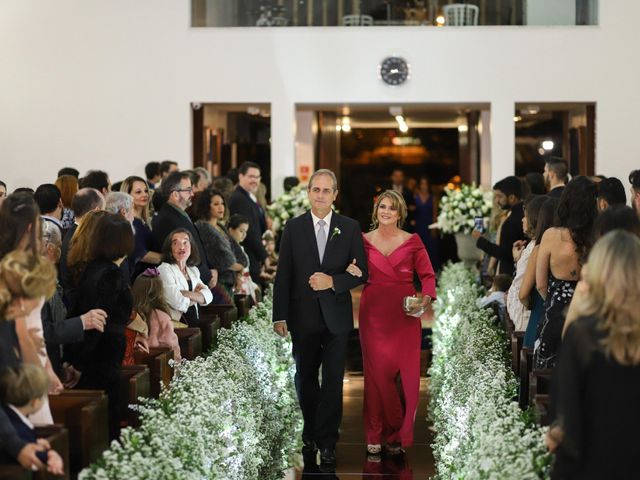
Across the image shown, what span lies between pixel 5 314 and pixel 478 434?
219cm

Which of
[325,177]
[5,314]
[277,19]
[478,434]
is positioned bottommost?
[478,434]

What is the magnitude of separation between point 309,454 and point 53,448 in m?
3.90

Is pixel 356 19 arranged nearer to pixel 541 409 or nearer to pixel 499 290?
pixel 499 290

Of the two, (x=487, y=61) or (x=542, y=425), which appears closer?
(x=542, y=425)

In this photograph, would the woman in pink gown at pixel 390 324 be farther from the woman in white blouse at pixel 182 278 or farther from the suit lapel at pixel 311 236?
the woman in white blouse at pixel 182 278

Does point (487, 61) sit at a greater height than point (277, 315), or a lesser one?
greater

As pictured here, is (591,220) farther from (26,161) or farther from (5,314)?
(26,161)

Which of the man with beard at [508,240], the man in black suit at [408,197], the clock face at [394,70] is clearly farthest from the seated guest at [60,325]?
the man in black suit at [408,197]

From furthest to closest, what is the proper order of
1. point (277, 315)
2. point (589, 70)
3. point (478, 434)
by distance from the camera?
1. point (589, 70)
2. point (277, 315)
3. point (478, 434)

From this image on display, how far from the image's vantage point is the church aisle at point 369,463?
759 centimetres

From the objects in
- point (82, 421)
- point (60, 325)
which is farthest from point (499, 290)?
point (82, 421)

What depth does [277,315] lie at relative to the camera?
7820mm

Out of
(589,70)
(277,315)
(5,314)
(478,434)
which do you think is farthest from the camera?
(589,70)

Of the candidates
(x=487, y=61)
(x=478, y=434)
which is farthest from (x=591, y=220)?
(x=487, y=61)
